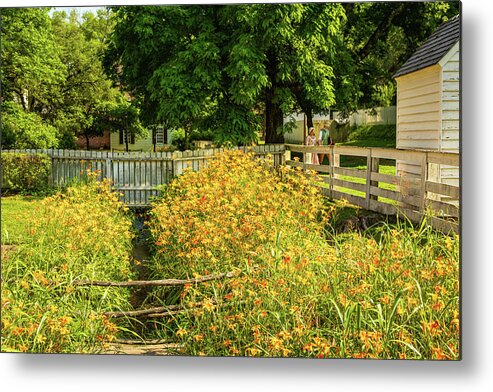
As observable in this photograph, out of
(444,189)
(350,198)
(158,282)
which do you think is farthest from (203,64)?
(444,189)

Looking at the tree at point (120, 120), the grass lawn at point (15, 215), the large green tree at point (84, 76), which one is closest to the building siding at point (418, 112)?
the tree at point (120, 120)

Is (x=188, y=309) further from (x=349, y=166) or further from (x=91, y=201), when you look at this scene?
(x=349, y=166)

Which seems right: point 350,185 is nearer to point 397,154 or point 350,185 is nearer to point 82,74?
point 397,154

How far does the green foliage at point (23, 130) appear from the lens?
6.05 meters

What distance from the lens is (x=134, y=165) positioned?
6.42 metres

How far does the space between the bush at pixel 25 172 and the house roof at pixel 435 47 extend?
297 centimetres

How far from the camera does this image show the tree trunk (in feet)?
21.5

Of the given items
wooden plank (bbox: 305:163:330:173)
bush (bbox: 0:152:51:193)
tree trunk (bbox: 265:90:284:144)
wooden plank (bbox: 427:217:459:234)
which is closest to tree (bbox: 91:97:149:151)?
bush (bbox: 0:152:51:193)

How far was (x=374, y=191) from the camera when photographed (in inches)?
247

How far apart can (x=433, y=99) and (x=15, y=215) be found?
3474mm

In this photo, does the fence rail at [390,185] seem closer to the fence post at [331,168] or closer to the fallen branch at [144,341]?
the fence post at [331,168]

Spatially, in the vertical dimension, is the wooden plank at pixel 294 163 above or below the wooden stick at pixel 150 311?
above

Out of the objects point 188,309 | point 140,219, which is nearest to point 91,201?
point 140,219

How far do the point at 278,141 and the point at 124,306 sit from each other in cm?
194
